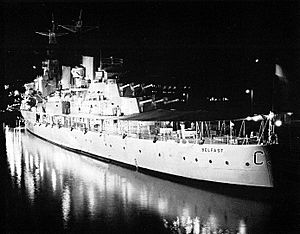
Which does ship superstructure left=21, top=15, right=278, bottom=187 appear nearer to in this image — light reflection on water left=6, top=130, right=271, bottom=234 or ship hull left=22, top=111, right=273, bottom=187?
ship hull left=22, top=111, right=273, bottom=187

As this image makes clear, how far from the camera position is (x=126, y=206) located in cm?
1507

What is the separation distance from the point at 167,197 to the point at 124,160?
624 cm

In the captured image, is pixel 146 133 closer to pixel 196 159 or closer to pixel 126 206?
pixel 196 159

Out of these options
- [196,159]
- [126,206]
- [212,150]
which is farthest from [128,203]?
[212,150]

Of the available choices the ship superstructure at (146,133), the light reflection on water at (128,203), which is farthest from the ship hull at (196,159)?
the light reflection on water at (128,203)

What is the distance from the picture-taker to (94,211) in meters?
14.4

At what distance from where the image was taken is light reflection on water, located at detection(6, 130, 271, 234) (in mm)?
12938

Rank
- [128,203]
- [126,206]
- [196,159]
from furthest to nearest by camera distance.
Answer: [196,159], [128,203], [126,206]

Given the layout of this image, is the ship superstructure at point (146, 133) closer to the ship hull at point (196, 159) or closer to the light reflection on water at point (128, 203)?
the ship hull at point (196, 159)

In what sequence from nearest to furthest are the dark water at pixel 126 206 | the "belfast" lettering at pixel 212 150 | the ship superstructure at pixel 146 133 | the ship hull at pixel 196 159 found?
the dark water at pixel 126 206, the ship hull at pixel 196 159, the ship superstructure at pixel 146 133, the "belfast" lettering at pixel 212 150

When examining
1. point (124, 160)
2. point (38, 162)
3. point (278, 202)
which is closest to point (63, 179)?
point (124, 160)

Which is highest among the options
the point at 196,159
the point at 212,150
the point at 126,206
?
the point at 212,150

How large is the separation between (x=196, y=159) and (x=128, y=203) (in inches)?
149

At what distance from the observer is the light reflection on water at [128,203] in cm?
1294
